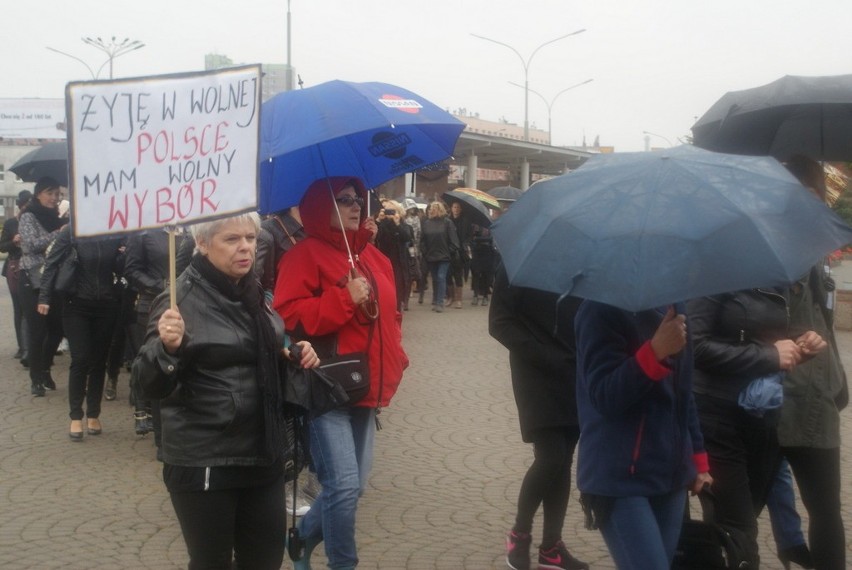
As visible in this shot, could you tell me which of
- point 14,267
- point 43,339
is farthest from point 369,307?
point 14,267

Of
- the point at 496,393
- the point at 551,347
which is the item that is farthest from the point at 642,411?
the point at 496,393

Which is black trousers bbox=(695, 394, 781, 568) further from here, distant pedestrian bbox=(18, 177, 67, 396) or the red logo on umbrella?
distant pedestrian bbox=(18, 177, 67, 396)

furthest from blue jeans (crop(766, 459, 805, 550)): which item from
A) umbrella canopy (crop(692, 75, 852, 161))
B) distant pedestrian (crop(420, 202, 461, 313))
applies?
distant pedestrian (crop(420, 202, 461, 313))

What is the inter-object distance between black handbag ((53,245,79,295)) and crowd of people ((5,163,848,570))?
8.63 feet

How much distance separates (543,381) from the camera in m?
4.82

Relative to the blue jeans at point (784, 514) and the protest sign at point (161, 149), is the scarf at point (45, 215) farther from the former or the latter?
the blue jeans at point (784, 514)

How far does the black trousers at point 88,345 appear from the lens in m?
7.91

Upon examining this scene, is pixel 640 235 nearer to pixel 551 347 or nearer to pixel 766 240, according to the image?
pixel 766 240

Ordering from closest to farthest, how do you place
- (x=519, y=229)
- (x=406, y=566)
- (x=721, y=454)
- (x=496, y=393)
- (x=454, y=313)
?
(x=519, y=229)
(x=721, y=454)
(x=406, y=566)
(x=496, y=393)
(x=454, y=313)

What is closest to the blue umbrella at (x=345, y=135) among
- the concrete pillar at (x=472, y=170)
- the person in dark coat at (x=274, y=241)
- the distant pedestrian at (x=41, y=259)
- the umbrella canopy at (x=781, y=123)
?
the person in dark coat at (x=274, y=241)

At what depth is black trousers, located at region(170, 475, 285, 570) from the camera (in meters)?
3.58

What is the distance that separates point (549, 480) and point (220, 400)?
188 centimetres

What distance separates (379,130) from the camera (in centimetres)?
528

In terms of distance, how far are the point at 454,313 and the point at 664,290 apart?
51.2 ft
